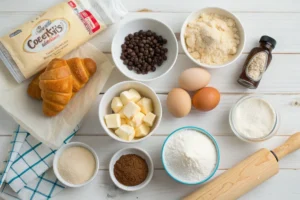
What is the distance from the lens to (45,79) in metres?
1.48

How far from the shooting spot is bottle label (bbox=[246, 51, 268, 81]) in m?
1.58

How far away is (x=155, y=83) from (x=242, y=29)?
361 millimetres

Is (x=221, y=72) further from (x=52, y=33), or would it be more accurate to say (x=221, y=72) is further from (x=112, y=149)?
(x=52, y=33)

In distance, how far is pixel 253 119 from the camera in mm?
1593

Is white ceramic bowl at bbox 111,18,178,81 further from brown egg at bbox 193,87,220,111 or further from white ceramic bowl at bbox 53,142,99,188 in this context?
white ceramic bowl at bbox 53,142,99,188

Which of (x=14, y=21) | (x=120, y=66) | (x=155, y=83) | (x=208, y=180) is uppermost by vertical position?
(x=14, y=21)

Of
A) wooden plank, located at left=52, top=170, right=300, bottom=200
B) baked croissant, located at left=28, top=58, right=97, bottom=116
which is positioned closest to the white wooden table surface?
wooden plank, located at left=52, top=170, right=300, bottom=200

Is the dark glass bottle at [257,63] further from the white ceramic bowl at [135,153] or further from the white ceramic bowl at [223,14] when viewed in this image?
the white ceramic bowl at [135,153]

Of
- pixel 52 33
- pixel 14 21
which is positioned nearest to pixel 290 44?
pixel 52 33

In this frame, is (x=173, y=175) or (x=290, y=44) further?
(x=290, y=44)

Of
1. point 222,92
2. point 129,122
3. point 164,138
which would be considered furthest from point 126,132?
point 222,92

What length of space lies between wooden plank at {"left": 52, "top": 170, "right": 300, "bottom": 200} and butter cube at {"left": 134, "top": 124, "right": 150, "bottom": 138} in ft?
0.50

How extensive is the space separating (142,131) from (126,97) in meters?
0.13

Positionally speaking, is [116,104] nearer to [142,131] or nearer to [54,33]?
[142,131]
